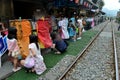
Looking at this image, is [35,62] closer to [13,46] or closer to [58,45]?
[13,46]

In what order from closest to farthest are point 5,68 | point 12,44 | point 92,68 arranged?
point 12,44
point 5,68
point 92,68

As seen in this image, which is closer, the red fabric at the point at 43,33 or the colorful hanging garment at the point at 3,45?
the colorful hanging garment at the point at 3,45

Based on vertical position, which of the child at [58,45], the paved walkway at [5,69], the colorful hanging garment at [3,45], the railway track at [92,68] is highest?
the colorful hanging garment at [3,45]

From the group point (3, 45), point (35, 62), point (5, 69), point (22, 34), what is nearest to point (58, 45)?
point (22, 34)

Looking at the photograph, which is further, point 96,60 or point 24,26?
point 96,60

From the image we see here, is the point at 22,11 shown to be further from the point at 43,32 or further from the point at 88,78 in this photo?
the point at 88,78

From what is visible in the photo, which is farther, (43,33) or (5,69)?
(43,33)

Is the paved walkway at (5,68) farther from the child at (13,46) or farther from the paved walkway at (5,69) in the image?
the child at (13,46)

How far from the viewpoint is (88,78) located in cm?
859

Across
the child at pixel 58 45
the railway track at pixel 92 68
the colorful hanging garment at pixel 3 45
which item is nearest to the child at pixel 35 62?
the railway track at pixel 92 68

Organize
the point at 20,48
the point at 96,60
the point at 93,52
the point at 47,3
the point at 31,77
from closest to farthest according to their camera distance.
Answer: the point at 31,77
the point at 20,48
the point at 96,60
the point at 93,52
the point at 47,3

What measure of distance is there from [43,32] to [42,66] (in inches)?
115

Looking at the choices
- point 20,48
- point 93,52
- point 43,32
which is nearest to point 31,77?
point 20,48

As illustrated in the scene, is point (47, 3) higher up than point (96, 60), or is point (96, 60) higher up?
point (47, 3)
